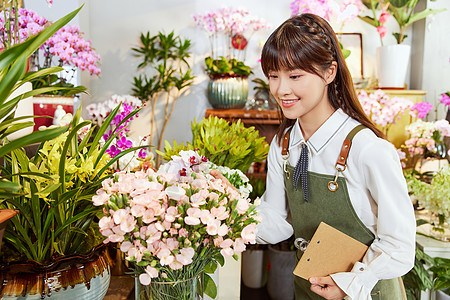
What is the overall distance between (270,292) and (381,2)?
2.03m

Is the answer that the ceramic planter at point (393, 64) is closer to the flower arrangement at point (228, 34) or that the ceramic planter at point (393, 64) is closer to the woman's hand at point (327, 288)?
the flower arrangement at point (228, 34)

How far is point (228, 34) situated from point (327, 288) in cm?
240

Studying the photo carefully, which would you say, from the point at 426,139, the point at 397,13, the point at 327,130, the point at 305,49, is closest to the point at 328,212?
the point at 327,130

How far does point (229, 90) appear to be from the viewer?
275 centimetres

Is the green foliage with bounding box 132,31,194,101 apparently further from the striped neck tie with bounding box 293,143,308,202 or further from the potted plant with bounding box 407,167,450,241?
the striped neck tie with bounding box 293,143,308,202

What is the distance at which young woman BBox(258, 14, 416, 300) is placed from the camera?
981 mm

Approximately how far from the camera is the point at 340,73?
1.10m

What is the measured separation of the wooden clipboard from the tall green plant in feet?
7.12

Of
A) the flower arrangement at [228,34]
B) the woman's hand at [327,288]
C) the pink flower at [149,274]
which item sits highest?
the flower arrangement at [228,34]

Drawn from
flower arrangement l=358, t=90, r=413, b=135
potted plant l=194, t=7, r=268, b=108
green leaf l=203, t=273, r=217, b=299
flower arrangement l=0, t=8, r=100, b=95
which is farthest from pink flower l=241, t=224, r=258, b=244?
potted plant l=194, t=7, r=268, b=108

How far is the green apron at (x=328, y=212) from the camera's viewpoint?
1.08 meters

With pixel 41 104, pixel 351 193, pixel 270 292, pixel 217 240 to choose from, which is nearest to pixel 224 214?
pixel 217 240

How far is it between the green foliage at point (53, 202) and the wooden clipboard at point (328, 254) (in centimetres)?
52

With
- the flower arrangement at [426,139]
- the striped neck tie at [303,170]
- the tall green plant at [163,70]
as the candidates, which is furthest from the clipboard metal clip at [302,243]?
the tall green plant at [163,70]
